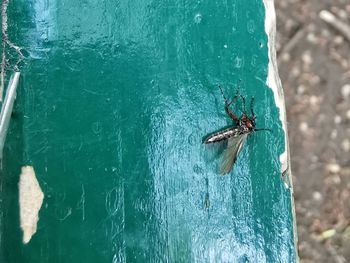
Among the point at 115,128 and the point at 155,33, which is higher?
the point at 155,33

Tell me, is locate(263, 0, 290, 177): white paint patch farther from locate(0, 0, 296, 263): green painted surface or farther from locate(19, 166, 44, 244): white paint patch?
locate(19, 166, 44, 244): white paint patch

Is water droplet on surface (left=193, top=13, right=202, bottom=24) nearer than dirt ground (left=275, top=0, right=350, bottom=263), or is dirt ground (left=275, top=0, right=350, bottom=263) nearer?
water droplet on surface (left=193, top=13, right=202, bottom=24)

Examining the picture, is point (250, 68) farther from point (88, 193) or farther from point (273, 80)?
point (88, 193)

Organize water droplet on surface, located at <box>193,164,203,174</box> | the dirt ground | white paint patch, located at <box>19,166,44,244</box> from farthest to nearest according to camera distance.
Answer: the dirt ground < water droplet on surface, located at <box>193,164,203,174</box> < white paint patch, located at <box>19,166,44,244</box>

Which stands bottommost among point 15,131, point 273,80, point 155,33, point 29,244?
point 29,244

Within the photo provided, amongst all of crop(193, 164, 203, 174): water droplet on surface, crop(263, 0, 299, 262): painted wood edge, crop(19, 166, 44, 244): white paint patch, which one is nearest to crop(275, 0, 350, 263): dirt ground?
crop(263, 0, 299, 262): painted wood edge

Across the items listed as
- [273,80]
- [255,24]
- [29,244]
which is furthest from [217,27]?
[29,244]

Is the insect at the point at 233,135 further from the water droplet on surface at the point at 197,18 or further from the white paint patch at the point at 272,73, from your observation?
the water droplet on surface at the point at 197,18

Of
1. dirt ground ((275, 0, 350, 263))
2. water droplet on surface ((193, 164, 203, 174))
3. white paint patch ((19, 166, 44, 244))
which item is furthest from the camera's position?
dirt ground ((275, 0, 350, 263))
